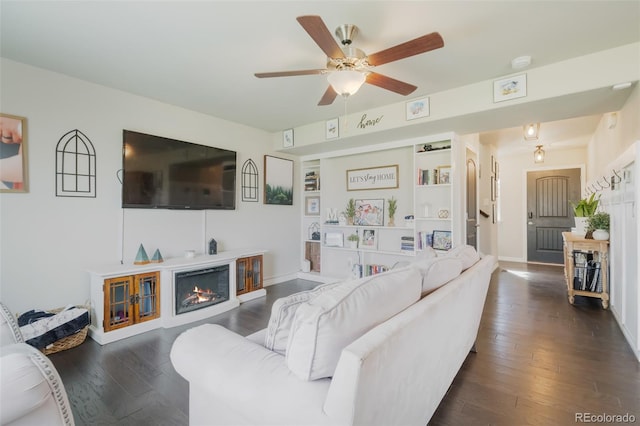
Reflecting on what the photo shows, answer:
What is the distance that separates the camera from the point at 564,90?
2611 millimetres

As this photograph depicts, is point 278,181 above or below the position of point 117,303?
above

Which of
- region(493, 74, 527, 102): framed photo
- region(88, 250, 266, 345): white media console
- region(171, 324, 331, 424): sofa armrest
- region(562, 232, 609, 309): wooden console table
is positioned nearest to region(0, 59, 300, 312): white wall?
region(88, 250, 266, 345): white media console

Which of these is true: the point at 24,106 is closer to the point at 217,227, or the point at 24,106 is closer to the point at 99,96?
the point at 99,96

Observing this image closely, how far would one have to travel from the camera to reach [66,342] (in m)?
2.53

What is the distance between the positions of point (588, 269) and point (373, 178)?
115 inches

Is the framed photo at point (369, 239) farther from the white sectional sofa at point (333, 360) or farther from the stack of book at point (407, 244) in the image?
the white sectional sofa at point (333, 360)

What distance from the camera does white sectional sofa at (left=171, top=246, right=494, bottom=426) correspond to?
2.91 ft

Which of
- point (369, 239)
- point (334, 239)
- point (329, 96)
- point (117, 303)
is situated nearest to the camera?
point (329, 96)

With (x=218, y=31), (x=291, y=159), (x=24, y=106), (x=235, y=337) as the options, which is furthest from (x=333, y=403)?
(x=291, y=159)

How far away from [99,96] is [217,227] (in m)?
1.94

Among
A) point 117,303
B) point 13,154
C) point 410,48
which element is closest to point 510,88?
point 410,48

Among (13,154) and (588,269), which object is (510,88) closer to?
(588,269)

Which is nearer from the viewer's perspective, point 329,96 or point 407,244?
point 329,96

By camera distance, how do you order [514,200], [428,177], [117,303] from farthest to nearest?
[514,200], [428,177], [117,303]
